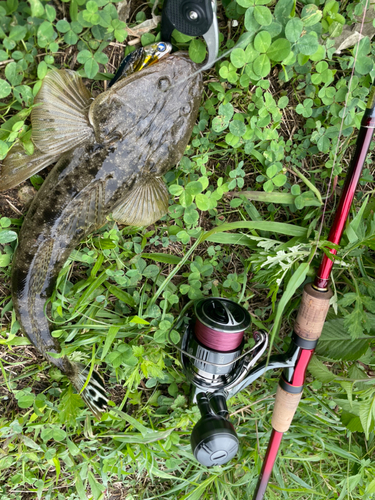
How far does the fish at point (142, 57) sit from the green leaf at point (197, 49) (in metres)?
0.12

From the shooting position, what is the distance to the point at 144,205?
2135mm

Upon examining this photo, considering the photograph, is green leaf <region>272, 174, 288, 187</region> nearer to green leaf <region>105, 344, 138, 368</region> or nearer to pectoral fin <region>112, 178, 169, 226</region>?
pectoral fin <region>112, 178, 169, 226</region>

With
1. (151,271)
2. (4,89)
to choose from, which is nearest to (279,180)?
(151,271)

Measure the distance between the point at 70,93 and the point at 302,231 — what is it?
63.4 inches

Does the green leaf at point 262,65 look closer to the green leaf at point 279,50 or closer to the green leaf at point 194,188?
the green leaf at point 279,50

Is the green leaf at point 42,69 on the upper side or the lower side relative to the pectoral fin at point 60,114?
upper

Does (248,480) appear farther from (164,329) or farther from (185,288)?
(185,288)

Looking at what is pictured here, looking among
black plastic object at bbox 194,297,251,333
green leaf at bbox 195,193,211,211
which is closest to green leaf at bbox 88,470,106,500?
black plastic object at bbox 194,297,251,333

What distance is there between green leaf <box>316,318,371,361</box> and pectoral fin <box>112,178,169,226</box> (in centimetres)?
131

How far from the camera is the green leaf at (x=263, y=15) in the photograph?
183 centimetres

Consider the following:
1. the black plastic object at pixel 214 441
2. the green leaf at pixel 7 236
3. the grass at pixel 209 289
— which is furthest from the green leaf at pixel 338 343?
the green leaf at pixel 7 236

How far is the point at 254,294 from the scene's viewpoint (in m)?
2.45

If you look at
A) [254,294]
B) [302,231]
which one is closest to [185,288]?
[254,294]

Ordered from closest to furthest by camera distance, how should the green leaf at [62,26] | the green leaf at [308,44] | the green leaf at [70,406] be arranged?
the green leaf at [62,26]
the green leaf at [308,44]
the green leaf at [70,406]
